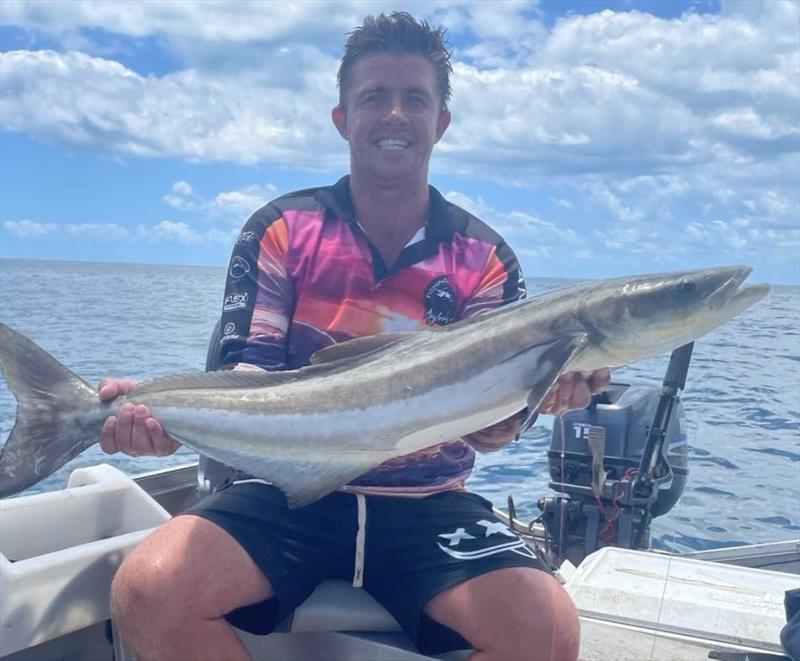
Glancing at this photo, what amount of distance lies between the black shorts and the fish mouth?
112 cm

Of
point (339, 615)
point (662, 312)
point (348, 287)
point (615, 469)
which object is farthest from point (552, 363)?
point (615, 469)

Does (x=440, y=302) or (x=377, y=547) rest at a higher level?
(x=440, y=302)

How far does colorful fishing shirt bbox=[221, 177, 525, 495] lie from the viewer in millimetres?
3445

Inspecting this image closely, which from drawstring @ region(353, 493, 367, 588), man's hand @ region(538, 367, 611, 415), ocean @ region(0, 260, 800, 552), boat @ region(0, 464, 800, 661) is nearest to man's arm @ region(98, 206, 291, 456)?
boat @ region(0, 464, 800, 661)

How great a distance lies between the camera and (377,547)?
10.2 feet

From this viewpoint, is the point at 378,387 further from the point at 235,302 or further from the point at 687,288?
the point at 687,288

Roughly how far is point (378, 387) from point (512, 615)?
34.6 inches

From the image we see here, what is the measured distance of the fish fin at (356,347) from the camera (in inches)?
120

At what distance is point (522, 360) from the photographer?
9.44 feet

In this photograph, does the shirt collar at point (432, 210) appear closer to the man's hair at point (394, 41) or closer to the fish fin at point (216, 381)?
the man's hair at point (394, 41)

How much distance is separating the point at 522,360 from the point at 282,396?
86 centimetres

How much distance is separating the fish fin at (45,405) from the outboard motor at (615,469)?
10.1ft

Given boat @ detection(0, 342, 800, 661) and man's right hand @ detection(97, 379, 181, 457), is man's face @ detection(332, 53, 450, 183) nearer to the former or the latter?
man's right hand @ detection(97, 379, 181, 457)

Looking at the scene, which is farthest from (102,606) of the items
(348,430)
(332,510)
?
(348,430)
